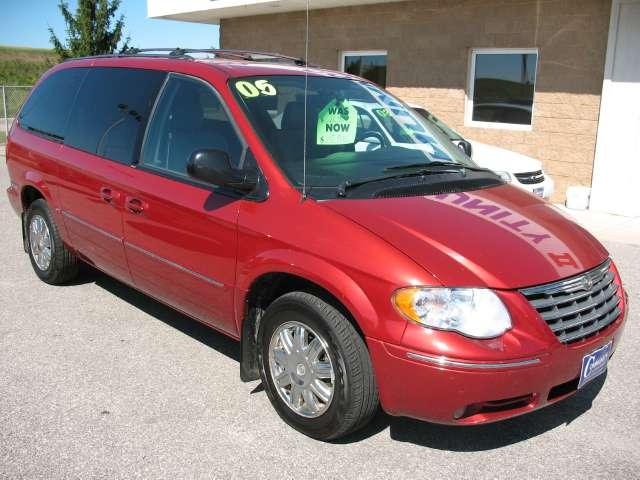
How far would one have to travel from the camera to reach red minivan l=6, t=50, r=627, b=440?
9.38 ft

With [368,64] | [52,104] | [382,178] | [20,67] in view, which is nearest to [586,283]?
[382,178]

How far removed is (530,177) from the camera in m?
8.63

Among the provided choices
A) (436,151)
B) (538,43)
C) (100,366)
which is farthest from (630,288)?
(538,43)

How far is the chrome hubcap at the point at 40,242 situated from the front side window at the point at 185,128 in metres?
1.84

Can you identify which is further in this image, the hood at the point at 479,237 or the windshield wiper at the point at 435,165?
the windshield wiper at the point at 435,165

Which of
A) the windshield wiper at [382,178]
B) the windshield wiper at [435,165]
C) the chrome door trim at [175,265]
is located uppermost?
the windshield wiper at [435,165]

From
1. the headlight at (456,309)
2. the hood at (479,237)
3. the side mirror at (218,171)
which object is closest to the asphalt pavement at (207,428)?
the headlight at (456,309)

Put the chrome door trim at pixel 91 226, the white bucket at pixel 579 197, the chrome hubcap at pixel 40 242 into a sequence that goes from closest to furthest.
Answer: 1. the chrome door trim at pixel 91 226
2. the chrome hubcap at pixel 40 242
3. the white bucket at pixel 579 197

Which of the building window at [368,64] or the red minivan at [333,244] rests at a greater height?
the building window at [368,64]

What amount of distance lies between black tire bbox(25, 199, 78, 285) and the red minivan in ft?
1.79

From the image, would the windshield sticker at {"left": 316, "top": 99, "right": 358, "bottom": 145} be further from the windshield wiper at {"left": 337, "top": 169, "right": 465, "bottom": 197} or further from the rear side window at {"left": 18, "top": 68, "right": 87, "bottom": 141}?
the rear side window at {"left": 18, "top": 68, "right": 87, "bottom": 141}

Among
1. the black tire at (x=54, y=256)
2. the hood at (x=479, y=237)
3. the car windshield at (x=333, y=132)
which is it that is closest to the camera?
the hood at (x=479, y=237)

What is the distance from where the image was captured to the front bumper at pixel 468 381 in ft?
9.14

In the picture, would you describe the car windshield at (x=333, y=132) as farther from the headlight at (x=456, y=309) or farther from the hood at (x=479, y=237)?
the headlight at (x=456, y=309)
